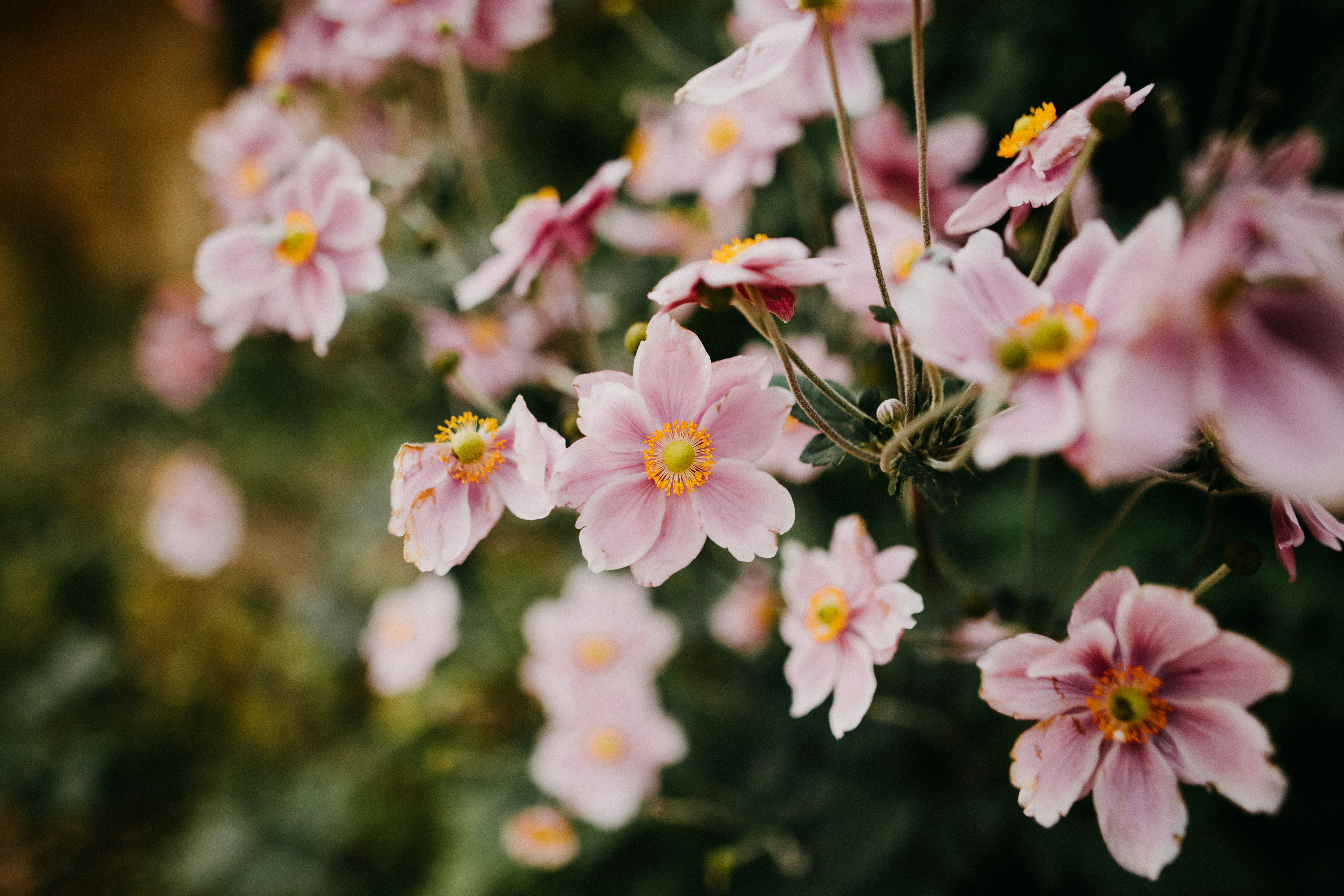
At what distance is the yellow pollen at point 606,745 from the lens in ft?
3.59

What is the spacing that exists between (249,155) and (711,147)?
720 millimetres

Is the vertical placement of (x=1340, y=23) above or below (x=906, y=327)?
below

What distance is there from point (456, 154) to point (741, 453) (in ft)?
2.93

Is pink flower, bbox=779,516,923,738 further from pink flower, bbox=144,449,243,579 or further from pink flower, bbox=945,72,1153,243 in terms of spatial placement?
pink flower, bbox=144,449,243,579

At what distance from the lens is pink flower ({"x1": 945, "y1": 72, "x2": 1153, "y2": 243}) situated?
547 millimetres

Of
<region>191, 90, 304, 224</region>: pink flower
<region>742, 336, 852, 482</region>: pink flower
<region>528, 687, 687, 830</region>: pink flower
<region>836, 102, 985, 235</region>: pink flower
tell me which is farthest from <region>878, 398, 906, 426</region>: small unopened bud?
<region>191, 90, 304, 224</region>: pink flower

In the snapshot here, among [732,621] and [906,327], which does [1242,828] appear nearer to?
[732,621]

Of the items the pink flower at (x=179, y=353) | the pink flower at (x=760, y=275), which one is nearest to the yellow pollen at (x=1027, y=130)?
the pink flower at (x=760, y=275)

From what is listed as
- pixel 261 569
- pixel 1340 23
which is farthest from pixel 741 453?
pixel 261 569

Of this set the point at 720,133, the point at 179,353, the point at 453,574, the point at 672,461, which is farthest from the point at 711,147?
the point at 179,353

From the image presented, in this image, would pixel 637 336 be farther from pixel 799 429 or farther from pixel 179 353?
pixel 179 353

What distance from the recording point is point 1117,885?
3.10 feet

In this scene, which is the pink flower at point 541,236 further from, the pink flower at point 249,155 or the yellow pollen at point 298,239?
the pink flower at point 249,155

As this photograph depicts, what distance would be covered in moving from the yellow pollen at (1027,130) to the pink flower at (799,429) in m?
0.26
